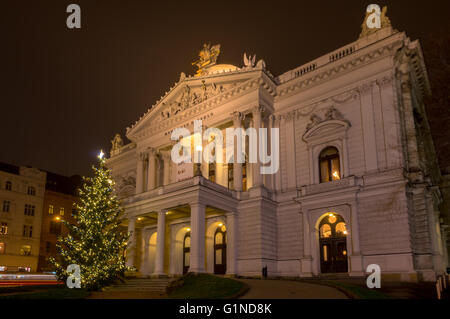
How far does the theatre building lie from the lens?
25.5 metres

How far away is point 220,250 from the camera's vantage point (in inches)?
1275

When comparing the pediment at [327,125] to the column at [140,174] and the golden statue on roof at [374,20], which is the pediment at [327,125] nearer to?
the golden statue on roof at [374,20]

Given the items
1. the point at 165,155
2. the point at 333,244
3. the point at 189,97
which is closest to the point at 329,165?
the point at 333,244

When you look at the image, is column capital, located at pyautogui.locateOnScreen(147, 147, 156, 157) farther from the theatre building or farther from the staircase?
the staircase

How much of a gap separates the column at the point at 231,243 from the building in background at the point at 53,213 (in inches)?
1382

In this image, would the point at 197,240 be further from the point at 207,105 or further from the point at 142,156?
the point at 142,156

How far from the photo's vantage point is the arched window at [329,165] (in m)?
29.3

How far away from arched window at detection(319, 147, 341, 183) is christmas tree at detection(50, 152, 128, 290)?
48.6 ft

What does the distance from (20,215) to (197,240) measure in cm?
3861

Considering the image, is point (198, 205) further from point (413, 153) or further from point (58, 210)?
point (58, 210)

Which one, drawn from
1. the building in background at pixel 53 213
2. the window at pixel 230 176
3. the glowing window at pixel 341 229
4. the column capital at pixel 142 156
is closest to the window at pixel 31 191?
the building in background at pixel 53 213

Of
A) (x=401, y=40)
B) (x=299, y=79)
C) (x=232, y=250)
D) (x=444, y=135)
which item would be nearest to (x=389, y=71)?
(x=401, y=40)

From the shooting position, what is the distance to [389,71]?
28.0 m
